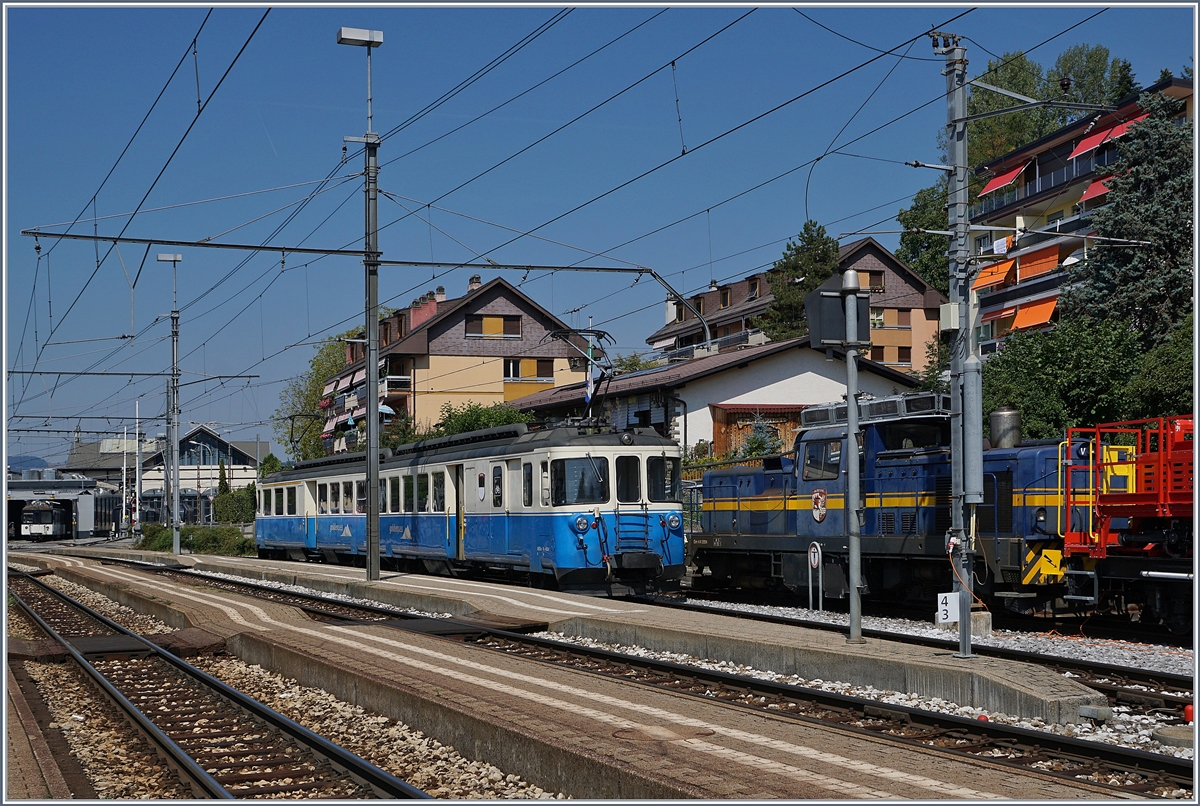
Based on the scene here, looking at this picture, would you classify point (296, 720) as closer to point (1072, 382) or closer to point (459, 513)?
point (459, 513)

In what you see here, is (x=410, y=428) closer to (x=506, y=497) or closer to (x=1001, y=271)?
(x=506, y=497)

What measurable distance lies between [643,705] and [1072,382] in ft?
75.7

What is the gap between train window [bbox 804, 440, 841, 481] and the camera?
1958 cm

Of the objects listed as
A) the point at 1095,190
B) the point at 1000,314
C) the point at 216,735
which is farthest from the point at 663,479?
the point at 1000,314

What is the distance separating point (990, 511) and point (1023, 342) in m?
16.3

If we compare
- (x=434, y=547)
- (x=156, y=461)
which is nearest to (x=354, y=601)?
(x=434, y=547)

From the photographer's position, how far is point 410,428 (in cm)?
5422

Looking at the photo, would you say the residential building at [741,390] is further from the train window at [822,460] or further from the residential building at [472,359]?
the train window at [822,460]

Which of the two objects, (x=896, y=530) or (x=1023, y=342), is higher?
(x=1023, y=342)

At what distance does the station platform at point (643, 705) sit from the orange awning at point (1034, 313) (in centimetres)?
3637

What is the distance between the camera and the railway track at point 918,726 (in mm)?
7863

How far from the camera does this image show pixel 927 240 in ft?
235

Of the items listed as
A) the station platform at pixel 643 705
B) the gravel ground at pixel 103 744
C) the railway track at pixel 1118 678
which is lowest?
the gravel ground at pixel 103 744

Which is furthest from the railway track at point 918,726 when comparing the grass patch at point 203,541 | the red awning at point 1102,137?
the grass patch at point 203,541
